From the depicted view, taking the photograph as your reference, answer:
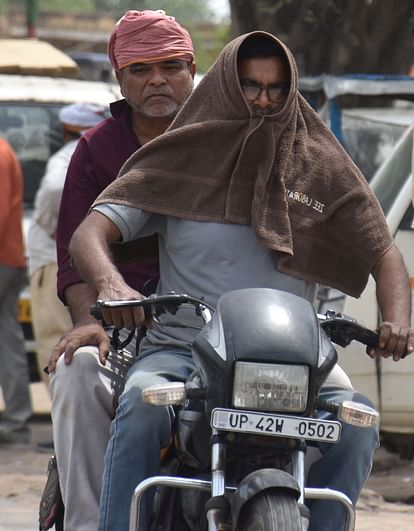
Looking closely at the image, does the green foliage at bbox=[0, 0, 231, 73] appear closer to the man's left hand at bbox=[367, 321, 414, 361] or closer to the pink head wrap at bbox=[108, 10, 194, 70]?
the pink head wrap at bbox=[108, 10, 194, 70]

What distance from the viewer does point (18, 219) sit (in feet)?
29.0

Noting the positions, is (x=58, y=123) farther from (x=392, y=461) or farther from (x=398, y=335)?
(x=398, y=335)

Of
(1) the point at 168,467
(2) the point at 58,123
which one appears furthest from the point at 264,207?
(2) the point at 58,123

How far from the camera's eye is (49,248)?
868 centimetres

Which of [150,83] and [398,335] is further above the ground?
[150,83]

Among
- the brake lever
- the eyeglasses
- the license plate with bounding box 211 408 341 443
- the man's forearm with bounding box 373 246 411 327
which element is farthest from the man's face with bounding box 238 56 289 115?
the license plate with bounding box 211 408 341 443

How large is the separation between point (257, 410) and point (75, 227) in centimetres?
145

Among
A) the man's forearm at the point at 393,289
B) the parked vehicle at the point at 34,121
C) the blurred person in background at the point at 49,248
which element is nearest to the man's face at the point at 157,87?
the man's forearm at the point at 393,289

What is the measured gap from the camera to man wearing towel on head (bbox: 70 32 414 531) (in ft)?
12.8

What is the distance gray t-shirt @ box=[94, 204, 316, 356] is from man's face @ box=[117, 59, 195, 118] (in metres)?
0.79

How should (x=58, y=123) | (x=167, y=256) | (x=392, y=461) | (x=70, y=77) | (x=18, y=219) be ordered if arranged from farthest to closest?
(x=70, y=77), (x=58, y=123), (x=18, y=219), (x=392, y=461), (x=167, y=256)

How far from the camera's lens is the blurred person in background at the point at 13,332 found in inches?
347

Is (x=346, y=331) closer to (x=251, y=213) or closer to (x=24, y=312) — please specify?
(x=251, y=213)

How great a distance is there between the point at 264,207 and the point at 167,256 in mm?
364
